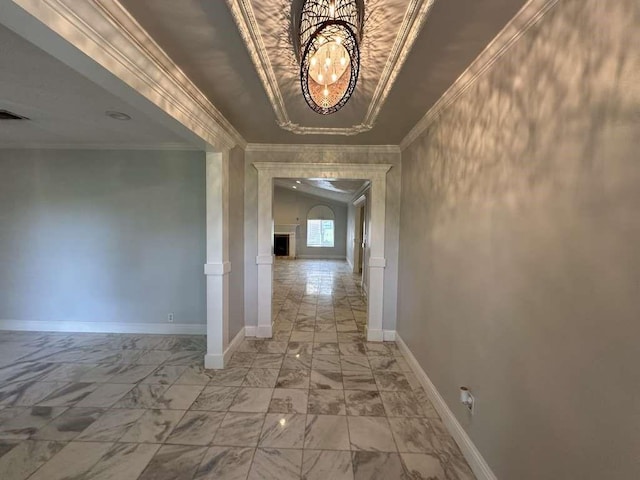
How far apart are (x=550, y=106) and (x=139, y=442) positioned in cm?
283

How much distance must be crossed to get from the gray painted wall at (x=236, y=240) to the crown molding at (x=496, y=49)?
1.98m

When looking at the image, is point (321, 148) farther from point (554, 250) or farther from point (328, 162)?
point (554, 250)

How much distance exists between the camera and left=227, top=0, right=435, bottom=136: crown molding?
1199 mm

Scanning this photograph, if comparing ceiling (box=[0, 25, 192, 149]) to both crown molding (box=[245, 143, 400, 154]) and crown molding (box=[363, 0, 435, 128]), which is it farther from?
crown molding (box=[363, 0, 435, 128])

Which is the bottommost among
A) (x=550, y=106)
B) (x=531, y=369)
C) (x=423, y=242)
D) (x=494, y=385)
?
(x=494, y=385)

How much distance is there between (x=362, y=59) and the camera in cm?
158

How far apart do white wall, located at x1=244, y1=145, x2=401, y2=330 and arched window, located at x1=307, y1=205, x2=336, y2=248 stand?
8379 mm

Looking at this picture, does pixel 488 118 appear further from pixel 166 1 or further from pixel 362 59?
pixel 166 1

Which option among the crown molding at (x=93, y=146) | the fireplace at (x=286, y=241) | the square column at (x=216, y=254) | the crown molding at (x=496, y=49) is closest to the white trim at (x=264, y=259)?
the square column at (x=216, y=254)

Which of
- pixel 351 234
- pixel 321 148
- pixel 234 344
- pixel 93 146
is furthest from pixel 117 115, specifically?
pixel 351 234

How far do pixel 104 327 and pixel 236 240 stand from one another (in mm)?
2131

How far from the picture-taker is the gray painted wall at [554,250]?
2.68 ft

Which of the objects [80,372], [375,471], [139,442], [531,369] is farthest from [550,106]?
[80,372]

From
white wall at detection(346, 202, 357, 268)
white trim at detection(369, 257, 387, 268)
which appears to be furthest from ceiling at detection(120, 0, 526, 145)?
white wall at detection(346, 202, 357, 268)
